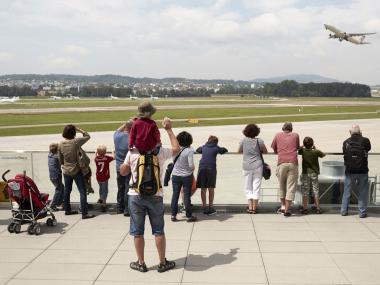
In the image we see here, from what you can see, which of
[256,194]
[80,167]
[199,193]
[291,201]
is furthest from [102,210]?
[291,201]

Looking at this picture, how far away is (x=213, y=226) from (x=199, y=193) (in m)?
1.74

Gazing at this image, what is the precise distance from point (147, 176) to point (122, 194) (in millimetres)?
3282

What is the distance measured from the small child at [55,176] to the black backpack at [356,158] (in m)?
5.43

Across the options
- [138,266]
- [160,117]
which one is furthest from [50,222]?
[160,117]

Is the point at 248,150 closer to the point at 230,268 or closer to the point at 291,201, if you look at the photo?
the point at 291,201

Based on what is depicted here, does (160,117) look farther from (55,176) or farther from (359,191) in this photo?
(359,191)

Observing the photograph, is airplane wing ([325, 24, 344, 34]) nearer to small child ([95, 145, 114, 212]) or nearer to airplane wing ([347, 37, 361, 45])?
airplane wing ([347, 37, 361, 45])

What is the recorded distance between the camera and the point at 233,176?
32.4ft

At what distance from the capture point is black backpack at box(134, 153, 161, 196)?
5.73m

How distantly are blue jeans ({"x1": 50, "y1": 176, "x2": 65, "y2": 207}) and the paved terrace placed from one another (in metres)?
0.81

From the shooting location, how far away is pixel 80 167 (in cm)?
870

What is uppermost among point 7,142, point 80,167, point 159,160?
point 159,160

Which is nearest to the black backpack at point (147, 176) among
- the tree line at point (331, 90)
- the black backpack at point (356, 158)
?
the black backpack at point (356, 158)

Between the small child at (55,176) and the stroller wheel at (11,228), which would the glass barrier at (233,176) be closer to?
the small child at (55,176)
